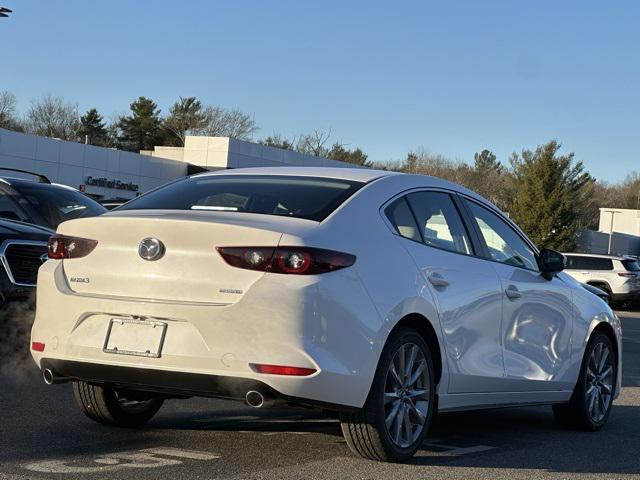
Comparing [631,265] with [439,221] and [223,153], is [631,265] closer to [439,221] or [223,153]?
[439,221]

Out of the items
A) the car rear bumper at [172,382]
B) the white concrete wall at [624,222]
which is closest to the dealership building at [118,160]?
the car rear bumper at [172,382]

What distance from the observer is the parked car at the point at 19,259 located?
27.7 feet

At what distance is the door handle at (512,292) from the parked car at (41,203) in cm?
500

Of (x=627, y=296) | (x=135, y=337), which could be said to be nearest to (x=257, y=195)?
(x=135, y=337)

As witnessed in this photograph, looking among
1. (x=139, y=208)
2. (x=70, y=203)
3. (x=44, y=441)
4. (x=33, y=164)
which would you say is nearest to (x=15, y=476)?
(x=44, y=441)

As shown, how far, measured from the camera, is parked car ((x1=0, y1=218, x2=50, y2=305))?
844 cm

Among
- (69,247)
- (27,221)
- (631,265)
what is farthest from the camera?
(631,265)

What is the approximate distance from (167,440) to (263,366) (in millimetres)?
1380

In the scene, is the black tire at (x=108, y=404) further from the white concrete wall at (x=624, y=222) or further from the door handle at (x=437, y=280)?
the white concrete wall at (x=624, y=222)

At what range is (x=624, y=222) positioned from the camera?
10025 cm

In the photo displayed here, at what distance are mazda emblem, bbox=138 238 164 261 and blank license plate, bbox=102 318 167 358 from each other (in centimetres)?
32

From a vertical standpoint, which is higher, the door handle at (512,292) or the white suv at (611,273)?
the door handle at (512,292)

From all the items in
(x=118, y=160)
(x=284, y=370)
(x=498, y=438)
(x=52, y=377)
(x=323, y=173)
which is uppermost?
(x=118, y=160)

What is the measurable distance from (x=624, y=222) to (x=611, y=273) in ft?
235
